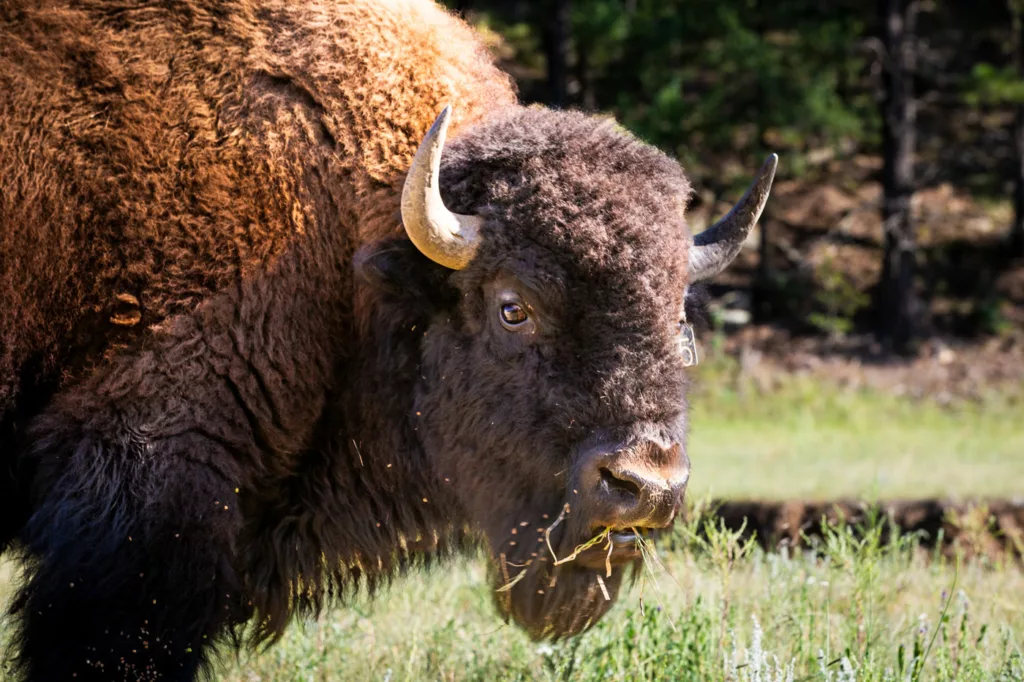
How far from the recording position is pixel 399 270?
4203mm

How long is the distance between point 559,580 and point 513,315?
0.98m

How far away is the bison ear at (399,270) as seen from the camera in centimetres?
420

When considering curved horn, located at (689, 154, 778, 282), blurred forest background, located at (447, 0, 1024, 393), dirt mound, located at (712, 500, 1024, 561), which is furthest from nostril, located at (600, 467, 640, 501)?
blurred forest background, located at (447, 0, 1024, 393)

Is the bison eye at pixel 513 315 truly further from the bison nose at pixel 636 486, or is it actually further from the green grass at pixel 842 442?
the green grass at pixel 842 442

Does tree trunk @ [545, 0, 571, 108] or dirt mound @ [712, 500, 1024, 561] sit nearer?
dirt mound @ [712, 500, 1024, 561]

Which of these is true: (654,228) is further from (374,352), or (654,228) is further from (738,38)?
(738,38)

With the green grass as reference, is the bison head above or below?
above

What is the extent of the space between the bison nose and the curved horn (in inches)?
38.5

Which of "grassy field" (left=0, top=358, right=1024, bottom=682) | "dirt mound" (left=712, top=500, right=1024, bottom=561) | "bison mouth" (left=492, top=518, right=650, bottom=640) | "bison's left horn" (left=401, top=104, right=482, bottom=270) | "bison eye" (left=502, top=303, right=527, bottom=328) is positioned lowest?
"dirt mound" (left=712, top=500, right=1024, bottom=561)

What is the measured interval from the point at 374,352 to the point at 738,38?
16008mm

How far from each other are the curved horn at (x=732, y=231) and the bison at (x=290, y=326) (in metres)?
0.07

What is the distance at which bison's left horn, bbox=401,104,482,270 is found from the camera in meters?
3.90

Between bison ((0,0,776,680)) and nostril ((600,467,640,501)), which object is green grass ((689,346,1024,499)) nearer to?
bison ((0,0,776,680))

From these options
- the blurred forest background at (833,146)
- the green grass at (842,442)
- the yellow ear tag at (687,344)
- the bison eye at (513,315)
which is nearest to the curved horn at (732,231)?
the yellow ear tag at (687,344)
